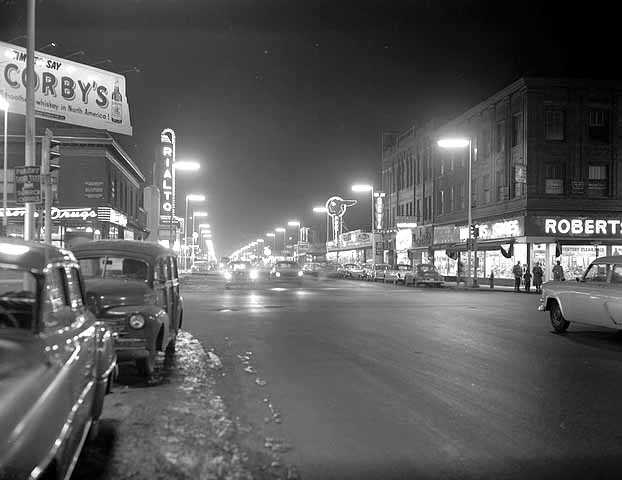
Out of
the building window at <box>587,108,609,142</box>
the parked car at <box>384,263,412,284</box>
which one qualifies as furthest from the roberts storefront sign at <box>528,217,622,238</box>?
the parked car at <box>384,263,412,284</box>

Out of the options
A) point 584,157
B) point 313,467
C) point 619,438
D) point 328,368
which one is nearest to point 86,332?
point 313,467

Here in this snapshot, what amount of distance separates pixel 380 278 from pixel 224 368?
149ft

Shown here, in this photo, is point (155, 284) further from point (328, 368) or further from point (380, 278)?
point (380, 278)

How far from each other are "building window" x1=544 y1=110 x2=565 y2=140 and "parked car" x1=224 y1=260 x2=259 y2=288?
21.3m

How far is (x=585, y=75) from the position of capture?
44562 millimetres

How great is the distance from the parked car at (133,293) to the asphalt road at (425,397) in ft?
3.75

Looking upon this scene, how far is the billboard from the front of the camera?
1975cm

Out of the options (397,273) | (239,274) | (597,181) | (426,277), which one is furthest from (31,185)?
(597,181)

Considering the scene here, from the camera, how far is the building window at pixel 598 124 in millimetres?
43750

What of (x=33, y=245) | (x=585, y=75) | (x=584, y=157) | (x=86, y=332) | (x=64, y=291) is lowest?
(x=86, y=332)

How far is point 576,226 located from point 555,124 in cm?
672

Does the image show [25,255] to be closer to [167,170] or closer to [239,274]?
[239,274]

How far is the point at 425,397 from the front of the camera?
8.38 m

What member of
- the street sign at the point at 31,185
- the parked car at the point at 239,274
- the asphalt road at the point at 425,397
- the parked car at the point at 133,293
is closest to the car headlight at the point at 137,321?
the parked car at the point at 133,293
